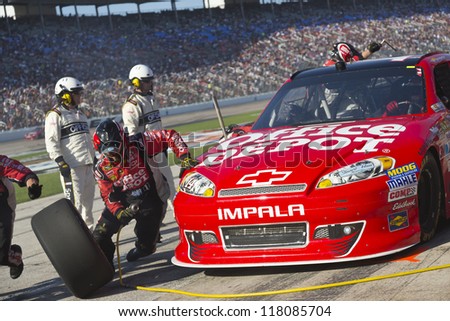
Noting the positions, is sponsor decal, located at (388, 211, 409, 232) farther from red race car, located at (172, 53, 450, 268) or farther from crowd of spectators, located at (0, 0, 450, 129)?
crowd of spectators, located at (0, 0, 450, 129)

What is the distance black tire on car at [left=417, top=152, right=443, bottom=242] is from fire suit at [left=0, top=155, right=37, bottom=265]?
2.91 meters

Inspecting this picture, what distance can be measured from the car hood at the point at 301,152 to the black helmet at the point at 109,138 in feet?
2.23

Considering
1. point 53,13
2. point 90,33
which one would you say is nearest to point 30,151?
point 90,33

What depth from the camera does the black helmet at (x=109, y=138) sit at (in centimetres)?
574

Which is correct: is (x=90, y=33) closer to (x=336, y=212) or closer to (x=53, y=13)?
(x=53, y=13)

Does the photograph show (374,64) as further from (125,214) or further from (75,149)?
(75,149)

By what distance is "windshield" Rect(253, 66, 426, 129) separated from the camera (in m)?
6.03

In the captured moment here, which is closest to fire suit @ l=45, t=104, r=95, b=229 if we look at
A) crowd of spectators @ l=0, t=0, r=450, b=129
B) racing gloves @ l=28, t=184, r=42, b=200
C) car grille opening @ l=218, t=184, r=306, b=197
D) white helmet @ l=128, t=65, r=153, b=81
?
white helmet @ l=128, t=65, r=153, b=81

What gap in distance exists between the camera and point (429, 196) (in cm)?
530

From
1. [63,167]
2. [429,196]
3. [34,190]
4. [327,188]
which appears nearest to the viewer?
[327,188]

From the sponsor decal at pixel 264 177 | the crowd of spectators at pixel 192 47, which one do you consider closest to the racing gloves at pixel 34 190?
the sponsor decal at pixel 264 177

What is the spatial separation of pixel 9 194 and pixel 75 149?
199 centimetres

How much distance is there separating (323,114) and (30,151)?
66.3 ft

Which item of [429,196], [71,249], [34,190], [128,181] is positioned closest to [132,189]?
[128,181]
